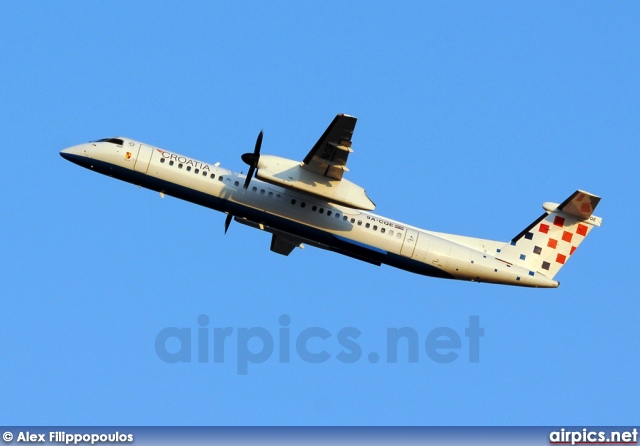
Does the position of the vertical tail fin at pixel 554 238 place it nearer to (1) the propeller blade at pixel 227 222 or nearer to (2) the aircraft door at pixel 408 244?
(2) the aircraft door at pixel 408 244

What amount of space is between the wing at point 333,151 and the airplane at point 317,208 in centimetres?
5

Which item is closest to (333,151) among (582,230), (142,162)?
(142,162)

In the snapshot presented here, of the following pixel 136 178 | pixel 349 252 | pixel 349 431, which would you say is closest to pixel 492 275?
pixel 349 252

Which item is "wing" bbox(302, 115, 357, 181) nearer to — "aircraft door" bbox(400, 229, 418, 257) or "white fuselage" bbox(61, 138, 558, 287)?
"white fuselage" bbox(61, 138, 558, 287)

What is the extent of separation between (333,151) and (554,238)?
986cm

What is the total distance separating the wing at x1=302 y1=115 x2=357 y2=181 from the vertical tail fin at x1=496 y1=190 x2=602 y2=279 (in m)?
7.45

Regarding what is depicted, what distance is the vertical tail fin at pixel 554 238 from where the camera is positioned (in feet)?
122

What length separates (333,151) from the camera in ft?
111

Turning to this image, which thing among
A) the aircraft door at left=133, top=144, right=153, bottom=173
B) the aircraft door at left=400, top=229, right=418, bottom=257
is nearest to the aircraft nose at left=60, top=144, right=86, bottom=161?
the aircraft door at left=133, top=144, right=153, bottom=173

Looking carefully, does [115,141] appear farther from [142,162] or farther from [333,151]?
[333,151]

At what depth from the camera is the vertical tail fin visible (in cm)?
3725

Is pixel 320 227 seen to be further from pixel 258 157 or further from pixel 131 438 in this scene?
pixel 131 438

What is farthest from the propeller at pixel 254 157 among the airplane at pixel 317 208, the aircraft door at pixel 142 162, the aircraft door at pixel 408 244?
the aircraft door at pixel 408 244

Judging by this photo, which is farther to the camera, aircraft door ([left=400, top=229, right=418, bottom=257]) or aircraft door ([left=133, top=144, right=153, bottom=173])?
aircraft door ([left=400, top=229, right=418, bottom=257])
